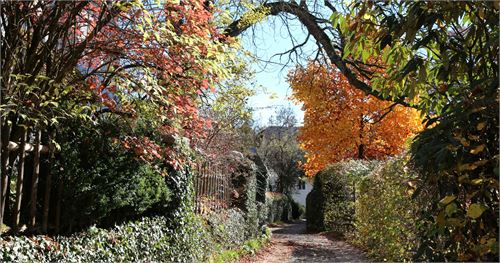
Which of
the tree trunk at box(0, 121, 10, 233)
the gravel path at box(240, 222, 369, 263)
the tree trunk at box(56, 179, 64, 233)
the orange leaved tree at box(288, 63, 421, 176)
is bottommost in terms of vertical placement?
the gravel path at box(240, 222, 369, 263)

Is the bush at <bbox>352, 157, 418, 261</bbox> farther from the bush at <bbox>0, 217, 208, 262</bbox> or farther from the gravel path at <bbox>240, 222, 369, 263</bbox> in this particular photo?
the bush at <bbox>0, 217, 208, 262</bbox>

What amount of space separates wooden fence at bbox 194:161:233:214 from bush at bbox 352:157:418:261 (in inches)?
131

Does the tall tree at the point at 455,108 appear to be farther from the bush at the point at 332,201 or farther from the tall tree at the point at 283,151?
the tall tree at the point at 283,151

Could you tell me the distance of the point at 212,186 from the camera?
431 inches

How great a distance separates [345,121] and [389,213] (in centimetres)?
1010

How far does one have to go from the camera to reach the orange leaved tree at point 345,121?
17578 mm

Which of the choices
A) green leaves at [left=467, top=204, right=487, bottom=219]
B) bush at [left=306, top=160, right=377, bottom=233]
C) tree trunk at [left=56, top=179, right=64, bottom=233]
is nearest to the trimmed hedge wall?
tree trunk at [left=56, top=179, right=64, bottom=233]

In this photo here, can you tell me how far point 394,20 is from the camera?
136 inches

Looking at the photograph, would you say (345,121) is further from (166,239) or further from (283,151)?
(283,151)

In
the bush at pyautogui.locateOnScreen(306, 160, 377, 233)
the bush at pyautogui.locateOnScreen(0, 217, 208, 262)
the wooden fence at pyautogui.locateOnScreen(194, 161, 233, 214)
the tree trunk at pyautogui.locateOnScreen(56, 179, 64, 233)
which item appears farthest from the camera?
the bush at pyautogui.locateOnScreen(306, 160, 377, 233)

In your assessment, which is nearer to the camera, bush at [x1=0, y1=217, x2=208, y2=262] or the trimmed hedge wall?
bush at [x1=0, y1=217, x2=208, y2=262]

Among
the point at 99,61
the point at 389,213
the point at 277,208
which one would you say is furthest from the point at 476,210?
the point at 277,208

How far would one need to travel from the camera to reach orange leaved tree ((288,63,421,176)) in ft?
57.7

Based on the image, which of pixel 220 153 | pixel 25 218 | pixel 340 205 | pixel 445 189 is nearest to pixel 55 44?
pixel 25 218
